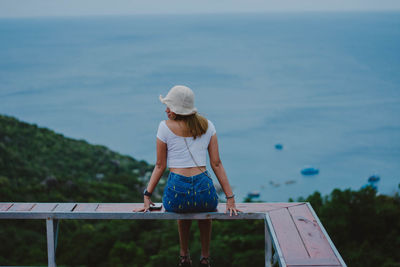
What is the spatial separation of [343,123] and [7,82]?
2232 inches

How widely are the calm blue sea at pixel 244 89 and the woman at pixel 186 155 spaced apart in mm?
42883

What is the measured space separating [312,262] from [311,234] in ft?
1.18

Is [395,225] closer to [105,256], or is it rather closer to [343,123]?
[105,256]

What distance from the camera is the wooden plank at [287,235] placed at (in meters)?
2.38

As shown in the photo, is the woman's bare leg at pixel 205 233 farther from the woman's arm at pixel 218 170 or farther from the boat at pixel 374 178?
the boat at pixel 374 178

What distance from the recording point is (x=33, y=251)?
8.73 m

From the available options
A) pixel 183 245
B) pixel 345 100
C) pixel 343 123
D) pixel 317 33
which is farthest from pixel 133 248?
pixel 317 33

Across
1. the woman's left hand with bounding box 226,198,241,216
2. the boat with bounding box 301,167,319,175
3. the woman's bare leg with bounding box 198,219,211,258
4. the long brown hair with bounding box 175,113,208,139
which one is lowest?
the woman's bare leg with bounding box 198,219,211,258

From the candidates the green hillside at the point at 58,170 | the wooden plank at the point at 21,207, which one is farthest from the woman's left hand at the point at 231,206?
the green hillside at the point at 58,170

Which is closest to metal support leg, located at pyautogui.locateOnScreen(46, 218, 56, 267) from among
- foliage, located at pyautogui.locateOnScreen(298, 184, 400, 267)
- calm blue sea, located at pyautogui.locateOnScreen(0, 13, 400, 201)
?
foliage, located at pyautogui.locateOnScreen(298, 184, 400, 267)

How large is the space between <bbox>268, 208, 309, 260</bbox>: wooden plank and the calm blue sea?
140 feet

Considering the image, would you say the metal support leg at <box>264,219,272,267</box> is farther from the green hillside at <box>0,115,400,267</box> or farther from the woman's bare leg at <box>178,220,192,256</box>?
the green hillside at <box>0,115,400,267</box>

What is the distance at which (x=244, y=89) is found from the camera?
8569 centimetres

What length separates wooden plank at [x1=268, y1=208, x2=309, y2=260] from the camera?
93.6 inches
